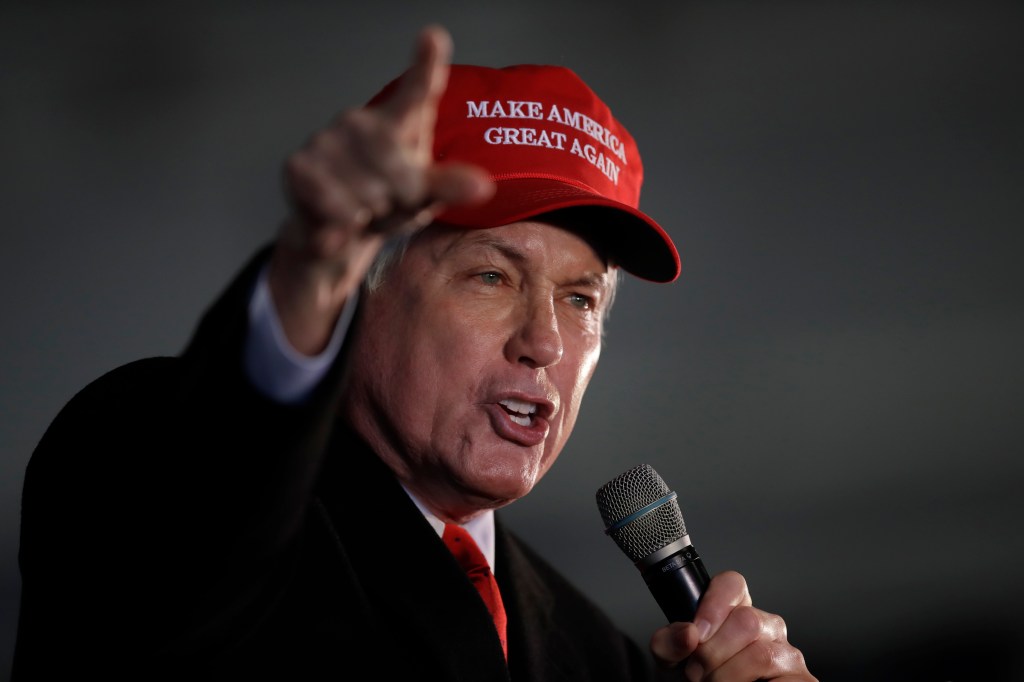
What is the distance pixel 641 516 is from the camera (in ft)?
4.05

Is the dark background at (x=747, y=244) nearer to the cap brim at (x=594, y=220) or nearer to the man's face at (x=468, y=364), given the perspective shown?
the cap brim at (x=594, y=220)

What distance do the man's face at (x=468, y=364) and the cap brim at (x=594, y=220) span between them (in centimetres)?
3

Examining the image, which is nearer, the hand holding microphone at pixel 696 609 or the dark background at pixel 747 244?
the hand holding microphone at pixel 696 609

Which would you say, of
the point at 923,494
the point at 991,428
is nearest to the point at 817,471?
the point at 923,494

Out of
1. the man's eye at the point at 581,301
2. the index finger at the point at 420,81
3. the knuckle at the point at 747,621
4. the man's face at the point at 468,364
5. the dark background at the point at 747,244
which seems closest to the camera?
the index finger at the point at 420,81

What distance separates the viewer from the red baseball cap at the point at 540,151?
1383mm

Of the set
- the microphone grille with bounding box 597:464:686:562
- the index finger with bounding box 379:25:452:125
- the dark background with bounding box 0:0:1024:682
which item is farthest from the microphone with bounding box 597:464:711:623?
the dark background with bounding box 0:0:1024:682

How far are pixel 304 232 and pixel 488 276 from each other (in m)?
0.67

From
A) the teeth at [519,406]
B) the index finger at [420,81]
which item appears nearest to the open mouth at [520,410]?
the teeth at [519,406]

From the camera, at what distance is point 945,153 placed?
3.20 metres

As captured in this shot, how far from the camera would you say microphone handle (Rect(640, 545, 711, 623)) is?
3.96 feet

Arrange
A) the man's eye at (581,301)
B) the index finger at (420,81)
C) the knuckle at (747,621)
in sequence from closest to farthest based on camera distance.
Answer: the index finger at (420,81) → the knuckle at (747,621) → the man's eye at (581,301)

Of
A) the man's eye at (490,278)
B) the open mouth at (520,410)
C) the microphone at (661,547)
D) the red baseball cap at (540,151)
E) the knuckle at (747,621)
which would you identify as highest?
the red baseball cap at (540,151)

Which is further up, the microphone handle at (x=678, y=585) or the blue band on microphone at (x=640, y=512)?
the blue band on microphone at (x=640, y=512)
